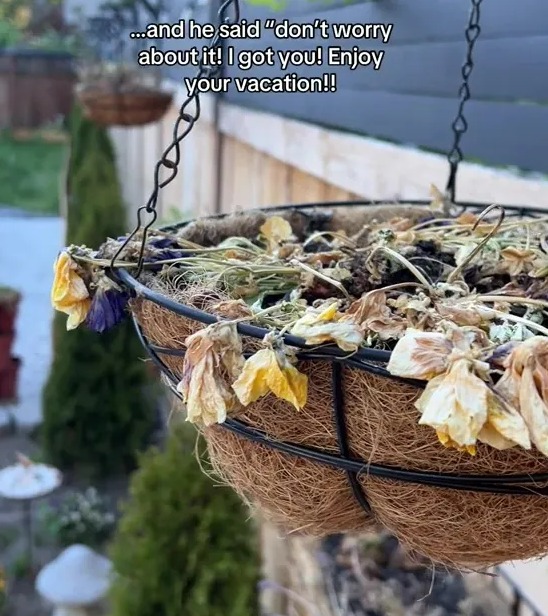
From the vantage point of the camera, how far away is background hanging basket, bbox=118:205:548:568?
41 cm

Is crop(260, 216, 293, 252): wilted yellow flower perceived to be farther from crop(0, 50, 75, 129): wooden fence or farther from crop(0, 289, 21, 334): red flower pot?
crop(0, 50, 75, 129): wooden fence

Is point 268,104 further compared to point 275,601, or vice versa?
point 268,104

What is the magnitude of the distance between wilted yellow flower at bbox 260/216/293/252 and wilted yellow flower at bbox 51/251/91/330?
194mm

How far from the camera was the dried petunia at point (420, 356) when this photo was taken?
36 centimetres

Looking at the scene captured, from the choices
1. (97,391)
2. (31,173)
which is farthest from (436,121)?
(31,173)

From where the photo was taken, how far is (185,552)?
1.47m

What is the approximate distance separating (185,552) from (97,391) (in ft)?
6.55

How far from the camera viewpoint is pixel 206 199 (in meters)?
3.32

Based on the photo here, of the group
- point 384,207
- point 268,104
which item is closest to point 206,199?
point 268,104

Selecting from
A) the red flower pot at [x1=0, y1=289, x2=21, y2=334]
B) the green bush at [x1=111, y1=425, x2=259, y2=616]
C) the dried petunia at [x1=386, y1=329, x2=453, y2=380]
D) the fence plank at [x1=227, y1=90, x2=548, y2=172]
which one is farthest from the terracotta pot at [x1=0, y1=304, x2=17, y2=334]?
the dried petunia at [x1=386, y1=329, x2=453, y2=380]

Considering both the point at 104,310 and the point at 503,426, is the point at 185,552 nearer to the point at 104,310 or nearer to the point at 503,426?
the point at 104,310

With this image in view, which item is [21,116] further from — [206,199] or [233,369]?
[233,369]

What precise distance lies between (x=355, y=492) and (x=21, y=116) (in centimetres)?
1059

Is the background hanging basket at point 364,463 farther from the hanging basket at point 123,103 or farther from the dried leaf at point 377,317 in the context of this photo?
the hanging basket at point 123,103
